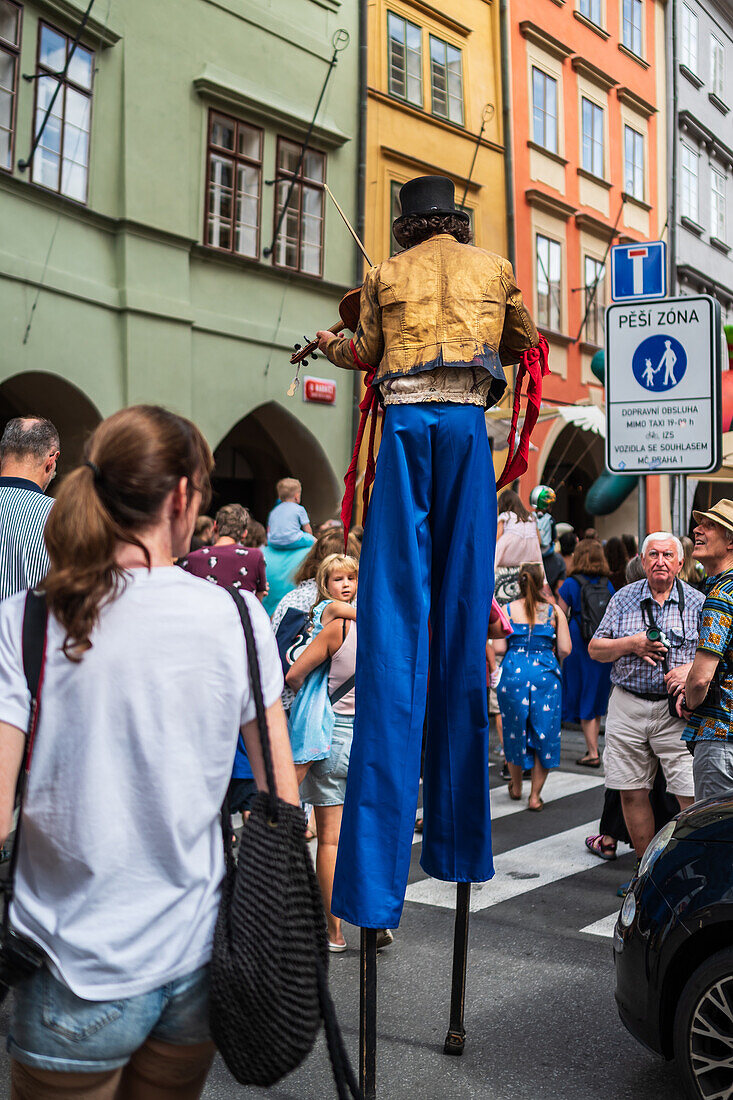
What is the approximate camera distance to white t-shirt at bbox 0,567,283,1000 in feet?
6.27

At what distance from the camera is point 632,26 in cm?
2467

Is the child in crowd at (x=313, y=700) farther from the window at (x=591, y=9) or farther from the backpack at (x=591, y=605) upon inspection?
the window at (x=591, y=9)

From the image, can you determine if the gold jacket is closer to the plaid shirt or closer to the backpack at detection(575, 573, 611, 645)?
the plaid shirt

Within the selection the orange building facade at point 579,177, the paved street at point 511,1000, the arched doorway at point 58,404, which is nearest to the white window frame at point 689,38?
the orange building facade at point 579,177

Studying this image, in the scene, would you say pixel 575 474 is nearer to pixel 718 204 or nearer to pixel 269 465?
pixel 718 204

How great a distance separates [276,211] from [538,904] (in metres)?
11.5

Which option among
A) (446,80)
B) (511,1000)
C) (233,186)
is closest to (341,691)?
(511,1000)

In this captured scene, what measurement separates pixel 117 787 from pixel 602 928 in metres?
4.04

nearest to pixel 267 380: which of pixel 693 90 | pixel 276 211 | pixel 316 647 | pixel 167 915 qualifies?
pixel 276 211

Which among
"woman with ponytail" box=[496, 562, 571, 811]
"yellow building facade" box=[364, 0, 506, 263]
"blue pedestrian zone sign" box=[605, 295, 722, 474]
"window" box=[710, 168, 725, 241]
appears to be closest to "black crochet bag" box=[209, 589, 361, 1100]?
"blue pedestrian zone sign" box=[605, 295, 722, 474]

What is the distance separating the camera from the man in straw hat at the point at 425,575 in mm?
3494

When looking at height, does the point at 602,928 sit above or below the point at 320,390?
below

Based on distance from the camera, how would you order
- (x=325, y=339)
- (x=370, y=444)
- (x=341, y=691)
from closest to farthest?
(x=325, y=339) < (x=370, y=444) < (x=341, y=691)

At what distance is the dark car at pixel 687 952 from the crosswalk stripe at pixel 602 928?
5.72ft
